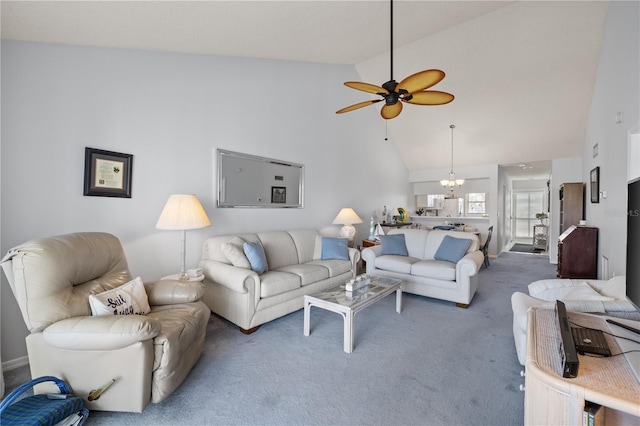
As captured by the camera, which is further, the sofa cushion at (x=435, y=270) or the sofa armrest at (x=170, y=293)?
the sofa cushion at (x=435, y=270)

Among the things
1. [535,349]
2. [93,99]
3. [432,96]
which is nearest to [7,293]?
[93,99]

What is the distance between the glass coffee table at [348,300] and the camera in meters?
2.41

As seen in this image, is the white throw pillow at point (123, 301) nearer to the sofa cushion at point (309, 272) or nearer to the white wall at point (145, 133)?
the white wall at point (145, 133)

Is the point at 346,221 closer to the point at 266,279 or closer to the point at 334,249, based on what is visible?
the point at 334,249

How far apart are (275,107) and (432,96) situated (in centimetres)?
239

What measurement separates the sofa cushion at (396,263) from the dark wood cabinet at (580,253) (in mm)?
2300

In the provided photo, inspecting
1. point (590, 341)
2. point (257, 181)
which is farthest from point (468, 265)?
point (257, 181)

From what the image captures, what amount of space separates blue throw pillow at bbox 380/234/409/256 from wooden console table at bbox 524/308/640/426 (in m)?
3.20

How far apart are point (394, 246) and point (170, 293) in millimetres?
3189

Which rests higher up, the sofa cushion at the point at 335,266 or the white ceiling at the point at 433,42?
the white ceiling at the point at 433,42

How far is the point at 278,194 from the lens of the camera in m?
4.29

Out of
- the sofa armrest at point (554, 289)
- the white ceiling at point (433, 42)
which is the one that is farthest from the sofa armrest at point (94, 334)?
the sofa armrest at point (554, 289)

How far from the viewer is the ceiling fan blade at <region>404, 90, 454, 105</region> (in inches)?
97.6

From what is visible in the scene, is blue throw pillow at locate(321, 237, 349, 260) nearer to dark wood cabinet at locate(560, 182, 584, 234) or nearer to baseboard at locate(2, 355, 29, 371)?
baseboard at locate(2, 355, 29, 371)
